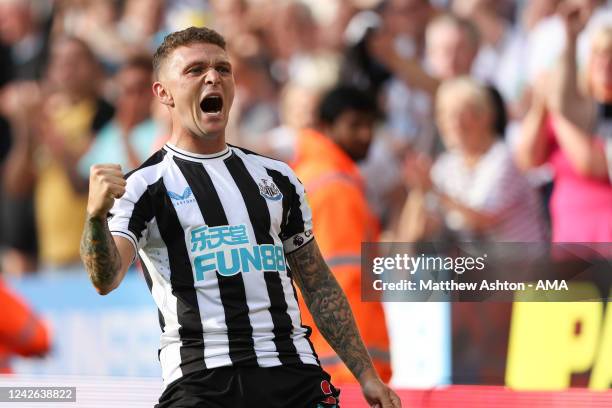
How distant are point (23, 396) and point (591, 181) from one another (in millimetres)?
2856

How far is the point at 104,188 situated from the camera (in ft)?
8.73

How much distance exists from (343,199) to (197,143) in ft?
8.06

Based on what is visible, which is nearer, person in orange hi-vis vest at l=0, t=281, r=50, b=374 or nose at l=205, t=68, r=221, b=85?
nose at l=205, t=68, r=221, b=85

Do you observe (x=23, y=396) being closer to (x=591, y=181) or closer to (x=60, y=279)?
(x=60, y=279)

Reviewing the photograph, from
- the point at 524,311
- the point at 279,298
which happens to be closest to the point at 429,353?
the point at 524,311

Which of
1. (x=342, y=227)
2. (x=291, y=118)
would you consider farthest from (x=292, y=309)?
(x=291, y=118)

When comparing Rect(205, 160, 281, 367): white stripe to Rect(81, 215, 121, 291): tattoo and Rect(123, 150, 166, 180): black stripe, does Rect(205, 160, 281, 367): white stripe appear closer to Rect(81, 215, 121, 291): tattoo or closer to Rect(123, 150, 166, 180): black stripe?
Rect(123, 150, 166, 180): black stripe

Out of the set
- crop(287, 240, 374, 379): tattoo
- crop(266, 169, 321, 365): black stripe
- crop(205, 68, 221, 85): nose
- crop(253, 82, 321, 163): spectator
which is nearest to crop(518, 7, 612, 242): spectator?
crop(253, 82, 321, 163): spectator

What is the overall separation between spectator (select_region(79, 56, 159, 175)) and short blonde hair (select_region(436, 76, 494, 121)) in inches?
66.8

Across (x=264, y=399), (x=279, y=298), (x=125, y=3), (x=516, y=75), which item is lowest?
(x=264, y=399)

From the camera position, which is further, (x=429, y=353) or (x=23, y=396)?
(x=429, y=353)

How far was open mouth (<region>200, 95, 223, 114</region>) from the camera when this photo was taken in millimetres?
3067

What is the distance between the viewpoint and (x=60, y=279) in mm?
6438

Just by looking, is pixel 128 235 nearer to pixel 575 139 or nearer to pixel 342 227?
pixel 342 227
